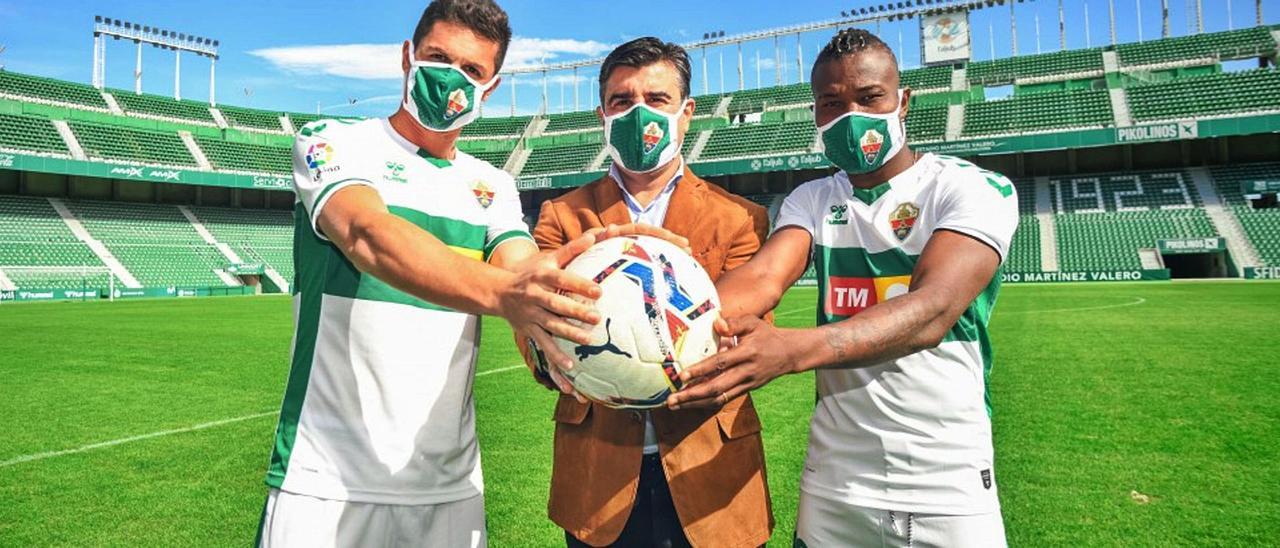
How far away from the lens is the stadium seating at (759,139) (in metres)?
49.6

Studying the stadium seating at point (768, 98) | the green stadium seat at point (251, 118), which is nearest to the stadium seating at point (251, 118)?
the green stadium seat at point (251, 118)

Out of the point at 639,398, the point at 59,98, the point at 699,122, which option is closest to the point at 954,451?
the point at 639,398

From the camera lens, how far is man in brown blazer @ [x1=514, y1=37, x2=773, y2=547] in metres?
2.53

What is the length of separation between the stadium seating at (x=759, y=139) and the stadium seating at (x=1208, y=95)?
61.2 ft

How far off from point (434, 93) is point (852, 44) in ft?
4.90

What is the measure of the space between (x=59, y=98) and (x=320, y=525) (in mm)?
59708

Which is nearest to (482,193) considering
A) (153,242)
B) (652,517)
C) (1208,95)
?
(652,517)

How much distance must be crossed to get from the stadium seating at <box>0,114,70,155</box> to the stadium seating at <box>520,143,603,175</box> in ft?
92.3

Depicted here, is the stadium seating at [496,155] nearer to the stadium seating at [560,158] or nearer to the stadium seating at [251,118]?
the stadium seating at [560,158]

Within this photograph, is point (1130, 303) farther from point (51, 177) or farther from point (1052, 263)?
Answer: point (51, 177)

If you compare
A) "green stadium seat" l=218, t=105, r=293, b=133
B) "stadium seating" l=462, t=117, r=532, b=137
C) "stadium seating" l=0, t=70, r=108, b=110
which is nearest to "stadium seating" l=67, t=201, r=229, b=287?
"stadium seating" l=0, t=70, r=108, b=110

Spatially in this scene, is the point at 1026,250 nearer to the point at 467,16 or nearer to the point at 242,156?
the point at 467,16

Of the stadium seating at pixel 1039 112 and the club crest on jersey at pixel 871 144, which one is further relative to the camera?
the stadium seating at pixel 1039 112

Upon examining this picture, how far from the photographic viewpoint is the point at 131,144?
47.5 meters
